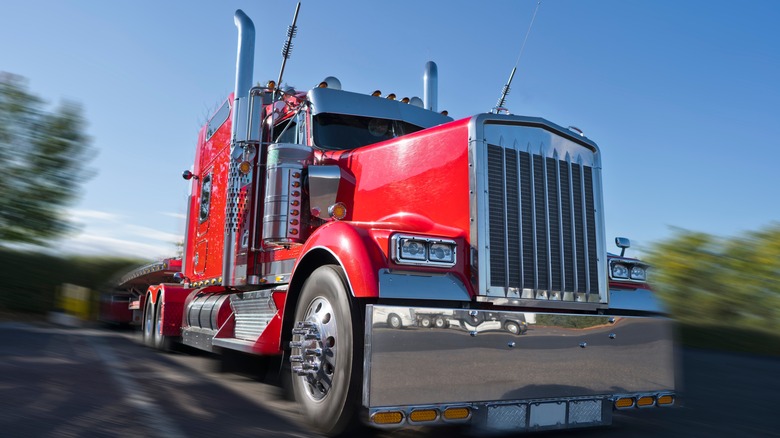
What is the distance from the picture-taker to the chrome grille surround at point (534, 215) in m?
4.39

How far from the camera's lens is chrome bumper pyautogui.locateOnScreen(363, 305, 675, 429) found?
3.74 meters

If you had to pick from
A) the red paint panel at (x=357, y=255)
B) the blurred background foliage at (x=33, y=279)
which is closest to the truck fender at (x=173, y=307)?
the red paint panel at (x=357, y=255)

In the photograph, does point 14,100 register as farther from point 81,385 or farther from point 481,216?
point 481,216

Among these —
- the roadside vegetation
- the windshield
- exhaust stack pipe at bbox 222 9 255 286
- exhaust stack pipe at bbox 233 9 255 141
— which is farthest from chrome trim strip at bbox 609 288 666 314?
the roadside vegetation

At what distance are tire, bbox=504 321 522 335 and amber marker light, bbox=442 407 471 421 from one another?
1.81 ft

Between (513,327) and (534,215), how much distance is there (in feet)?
3.19

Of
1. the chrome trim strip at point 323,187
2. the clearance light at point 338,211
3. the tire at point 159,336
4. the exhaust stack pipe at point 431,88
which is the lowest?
the tire at point 159,336

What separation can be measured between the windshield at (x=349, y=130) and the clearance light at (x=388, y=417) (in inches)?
127

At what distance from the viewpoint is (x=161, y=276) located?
39.6ft

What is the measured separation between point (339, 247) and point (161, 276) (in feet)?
28.6

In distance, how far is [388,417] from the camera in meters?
3.68

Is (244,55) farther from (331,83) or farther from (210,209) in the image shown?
(210,209)

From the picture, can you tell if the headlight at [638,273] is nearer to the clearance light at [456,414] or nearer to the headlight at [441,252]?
the headlight at [441,252]

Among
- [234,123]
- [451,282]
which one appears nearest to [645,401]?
[451,282]
